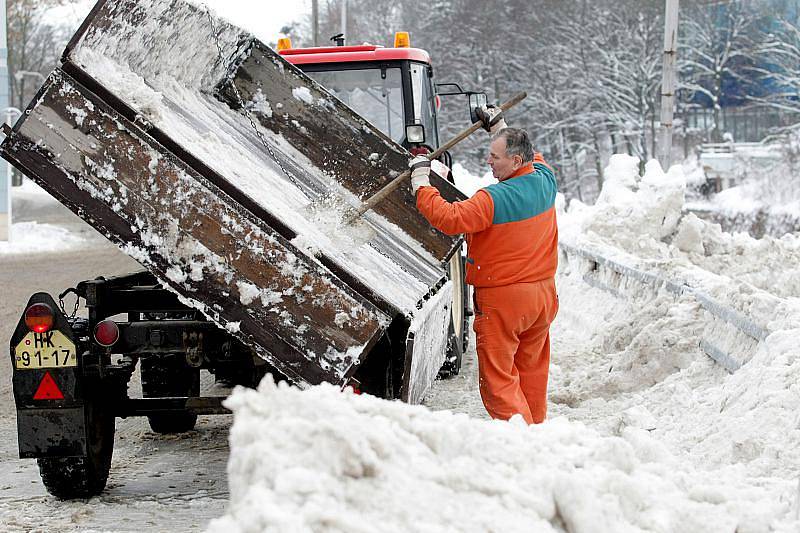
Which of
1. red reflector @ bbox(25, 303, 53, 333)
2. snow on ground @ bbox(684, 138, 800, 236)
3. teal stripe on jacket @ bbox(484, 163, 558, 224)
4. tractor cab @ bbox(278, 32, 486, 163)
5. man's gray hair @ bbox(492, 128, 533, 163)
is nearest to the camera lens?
red reflector @ bbox(25, 303, 53, 333)

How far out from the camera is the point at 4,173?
81.0 ft

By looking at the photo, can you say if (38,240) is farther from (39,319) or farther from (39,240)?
(39,319)

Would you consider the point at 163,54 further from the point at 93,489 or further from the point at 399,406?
the point at 399,406

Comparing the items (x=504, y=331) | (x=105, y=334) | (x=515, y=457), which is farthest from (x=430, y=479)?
(x=504, y=331)

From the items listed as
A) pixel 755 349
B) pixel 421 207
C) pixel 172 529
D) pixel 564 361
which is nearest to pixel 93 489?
pixel 172 529

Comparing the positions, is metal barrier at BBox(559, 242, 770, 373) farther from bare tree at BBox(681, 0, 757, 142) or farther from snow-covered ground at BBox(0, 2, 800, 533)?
bare tree at BBox(681, 0, 757, 142)

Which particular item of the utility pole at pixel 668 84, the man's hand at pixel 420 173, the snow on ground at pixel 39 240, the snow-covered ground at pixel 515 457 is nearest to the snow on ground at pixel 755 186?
the utility pole at pixel 668 84

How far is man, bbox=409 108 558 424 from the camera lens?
5492 millimetres

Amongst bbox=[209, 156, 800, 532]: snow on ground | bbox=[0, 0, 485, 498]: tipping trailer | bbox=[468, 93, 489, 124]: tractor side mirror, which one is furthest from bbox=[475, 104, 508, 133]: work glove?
bbox=[209, 156, 800, 532]: snow on ground

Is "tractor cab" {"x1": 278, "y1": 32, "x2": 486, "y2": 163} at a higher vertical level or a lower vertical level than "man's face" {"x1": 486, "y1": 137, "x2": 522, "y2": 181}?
higher

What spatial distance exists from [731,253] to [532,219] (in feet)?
19.0

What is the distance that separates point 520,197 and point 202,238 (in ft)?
5.94

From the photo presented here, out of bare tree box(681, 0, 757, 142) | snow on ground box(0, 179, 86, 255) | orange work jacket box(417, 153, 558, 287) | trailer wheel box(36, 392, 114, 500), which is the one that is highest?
bare tree box(681, 0, 757, 142)

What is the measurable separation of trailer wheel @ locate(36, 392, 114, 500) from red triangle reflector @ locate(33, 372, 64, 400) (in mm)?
148
